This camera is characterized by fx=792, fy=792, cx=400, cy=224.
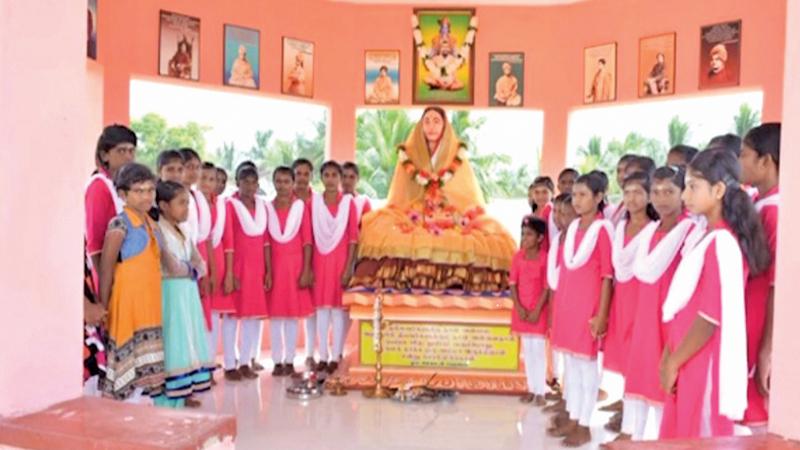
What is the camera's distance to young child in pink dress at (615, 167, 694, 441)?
426cm

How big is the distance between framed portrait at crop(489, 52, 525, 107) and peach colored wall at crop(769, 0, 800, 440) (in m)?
8.71

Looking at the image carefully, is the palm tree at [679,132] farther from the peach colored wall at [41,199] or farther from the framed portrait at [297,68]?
the peach colored wall at [41,199]

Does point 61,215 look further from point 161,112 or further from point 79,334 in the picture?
point 161,112

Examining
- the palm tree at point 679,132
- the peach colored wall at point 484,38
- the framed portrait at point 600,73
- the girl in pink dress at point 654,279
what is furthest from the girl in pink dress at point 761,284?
the palm tree at point 679,132

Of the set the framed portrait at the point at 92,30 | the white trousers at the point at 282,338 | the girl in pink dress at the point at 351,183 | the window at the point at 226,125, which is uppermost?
the framed portrait at the point at 92,30

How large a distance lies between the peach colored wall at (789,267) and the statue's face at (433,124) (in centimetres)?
601

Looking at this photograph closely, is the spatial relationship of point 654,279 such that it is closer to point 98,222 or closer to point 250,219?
point 98,222

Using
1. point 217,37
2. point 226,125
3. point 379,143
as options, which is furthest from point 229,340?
point 379,143

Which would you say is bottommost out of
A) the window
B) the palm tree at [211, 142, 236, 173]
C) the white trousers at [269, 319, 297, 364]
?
the white trousers at [269, 319, 297, 364]

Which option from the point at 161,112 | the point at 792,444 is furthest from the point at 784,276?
the point at 161,112

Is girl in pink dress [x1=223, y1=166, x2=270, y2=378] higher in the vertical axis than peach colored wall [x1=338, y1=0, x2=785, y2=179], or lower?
lower

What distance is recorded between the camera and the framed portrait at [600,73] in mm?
10000

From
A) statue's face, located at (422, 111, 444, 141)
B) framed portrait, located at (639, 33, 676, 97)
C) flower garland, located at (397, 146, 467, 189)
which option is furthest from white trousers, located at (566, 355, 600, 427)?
framed portrait, located at (639, 33, 676, 97)

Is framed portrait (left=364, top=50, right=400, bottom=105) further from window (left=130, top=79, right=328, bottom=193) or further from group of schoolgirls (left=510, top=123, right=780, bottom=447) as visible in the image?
group of schoolgirls (left=510, top=123, right=780, bottom=447)
